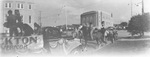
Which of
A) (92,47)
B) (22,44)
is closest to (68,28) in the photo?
(92,47)

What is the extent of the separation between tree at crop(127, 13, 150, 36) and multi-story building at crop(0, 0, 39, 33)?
9.21 feet

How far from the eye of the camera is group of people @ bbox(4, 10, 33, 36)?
4.70m

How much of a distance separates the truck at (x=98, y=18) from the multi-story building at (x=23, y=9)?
4.53ft

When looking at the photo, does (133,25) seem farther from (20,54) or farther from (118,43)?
(20,54)

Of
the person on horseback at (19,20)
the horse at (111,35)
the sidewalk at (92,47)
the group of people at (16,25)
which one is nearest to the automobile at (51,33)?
the group of people at (16,25)

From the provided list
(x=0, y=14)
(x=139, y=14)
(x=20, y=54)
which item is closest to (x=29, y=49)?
(x=20, y=54)

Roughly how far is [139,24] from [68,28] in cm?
215

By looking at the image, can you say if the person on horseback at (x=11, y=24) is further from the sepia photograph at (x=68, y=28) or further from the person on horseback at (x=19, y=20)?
the person on horseback at (x=19, y=20)

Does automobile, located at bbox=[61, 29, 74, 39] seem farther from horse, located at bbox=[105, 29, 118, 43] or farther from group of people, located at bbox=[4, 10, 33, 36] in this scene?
horse, located at bbox=[105, 29, 118, 43]

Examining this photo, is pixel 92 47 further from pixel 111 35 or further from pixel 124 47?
pixel 124 47

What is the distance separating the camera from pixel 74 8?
4.87 m

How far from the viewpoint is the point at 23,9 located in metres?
4.68

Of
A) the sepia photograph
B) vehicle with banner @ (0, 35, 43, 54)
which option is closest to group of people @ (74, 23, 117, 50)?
the sepia photograph

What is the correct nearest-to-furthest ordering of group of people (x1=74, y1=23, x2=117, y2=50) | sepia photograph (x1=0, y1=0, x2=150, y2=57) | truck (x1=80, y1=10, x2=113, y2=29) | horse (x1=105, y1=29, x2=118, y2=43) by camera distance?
truck (x1=80, y1=10, x2=113, y2=29)
sepia photograph (x1=0, y1=0, x2=150, y2=57)
group of people (x1=74, y1=23, x2=117, y2=50)
horse (x1=105, y1=29, x2=118, y2=43)
